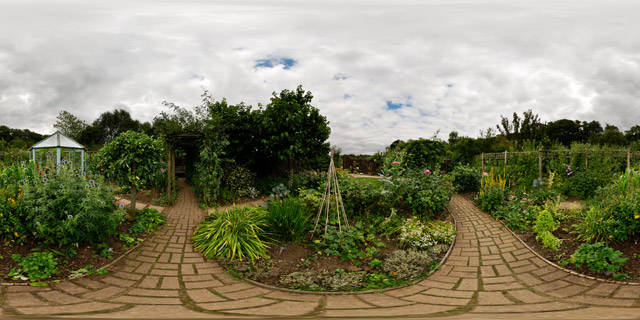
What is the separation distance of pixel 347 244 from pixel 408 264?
0.87m

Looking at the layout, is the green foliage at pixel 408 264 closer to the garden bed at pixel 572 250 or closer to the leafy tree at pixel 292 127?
the garden bed at pixel 572 250

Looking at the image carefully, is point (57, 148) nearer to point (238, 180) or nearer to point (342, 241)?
point (238, 180)

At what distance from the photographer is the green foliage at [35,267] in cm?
335

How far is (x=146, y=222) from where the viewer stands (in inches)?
217

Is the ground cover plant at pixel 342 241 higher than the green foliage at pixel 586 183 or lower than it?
lower

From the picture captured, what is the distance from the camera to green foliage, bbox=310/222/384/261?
14.6 feet

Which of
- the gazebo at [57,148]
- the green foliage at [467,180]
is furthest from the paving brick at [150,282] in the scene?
the gazebo at [57,148]

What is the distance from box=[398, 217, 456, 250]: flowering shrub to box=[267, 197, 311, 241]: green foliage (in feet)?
5.00

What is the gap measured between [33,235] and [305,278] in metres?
3.44

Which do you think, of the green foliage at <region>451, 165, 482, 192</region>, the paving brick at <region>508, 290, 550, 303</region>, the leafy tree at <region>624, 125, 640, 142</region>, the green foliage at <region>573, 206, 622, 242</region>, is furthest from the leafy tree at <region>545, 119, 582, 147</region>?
the paving brick at <region>508, 290, 550, 303</region>

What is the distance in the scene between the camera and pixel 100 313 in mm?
2717

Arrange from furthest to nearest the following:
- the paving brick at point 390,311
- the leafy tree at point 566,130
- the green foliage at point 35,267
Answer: the leafy tree at point 566,130 < the green foliage at point 35,267 < the paving brick at point 390,311

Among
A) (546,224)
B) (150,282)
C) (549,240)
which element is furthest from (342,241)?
(546,224)

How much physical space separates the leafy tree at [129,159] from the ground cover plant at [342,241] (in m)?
1.50
